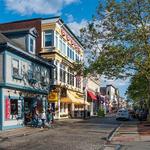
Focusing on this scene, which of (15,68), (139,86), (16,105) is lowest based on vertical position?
(16,105)

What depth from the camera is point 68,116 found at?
5334 cm

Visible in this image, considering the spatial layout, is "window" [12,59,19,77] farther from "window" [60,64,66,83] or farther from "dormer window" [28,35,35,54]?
"window" [60,64,66,83]

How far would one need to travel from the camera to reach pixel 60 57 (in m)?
46.9

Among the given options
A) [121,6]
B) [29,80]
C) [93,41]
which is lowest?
[29,80]

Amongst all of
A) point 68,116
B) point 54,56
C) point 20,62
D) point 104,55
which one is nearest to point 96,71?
point 104,55

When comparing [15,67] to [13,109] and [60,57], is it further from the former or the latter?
[60,57]

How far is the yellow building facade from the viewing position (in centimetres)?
4466

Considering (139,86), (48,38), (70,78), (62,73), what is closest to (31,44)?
(48,38)

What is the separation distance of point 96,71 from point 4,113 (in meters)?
7.46

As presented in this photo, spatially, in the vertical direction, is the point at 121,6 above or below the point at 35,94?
above

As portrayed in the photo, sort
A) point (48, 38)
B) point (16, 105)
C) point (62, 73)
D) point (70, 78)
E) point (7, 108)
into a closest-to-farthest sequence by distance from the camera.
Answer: point (7, 108)
point (16, 105)
point (48, 38)
point (62, 73)
point (70, 78)

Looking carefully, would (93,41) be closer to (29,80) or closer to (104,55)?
(104,55)

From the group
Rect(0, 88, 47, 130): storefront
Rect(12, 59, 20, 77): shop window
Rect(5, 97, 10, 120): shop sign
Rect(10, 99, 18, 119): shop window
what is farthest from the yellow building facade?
Rect(5, 97, 10, 120): shop sign

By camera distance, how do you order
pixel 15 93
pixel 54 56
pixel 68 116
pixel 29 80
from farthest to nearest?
pixel 68 116, pixel 54 56, pixel 29 80, pixel 15 93
